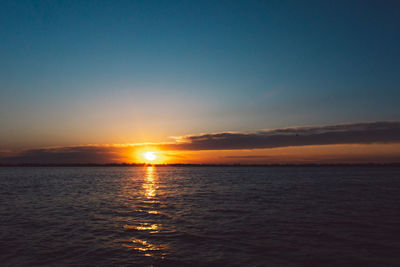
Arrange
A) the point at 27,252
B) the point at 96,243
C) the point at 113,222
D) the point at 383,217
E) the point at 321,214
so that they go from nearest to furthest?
the point at 27,252, the point at 96,243, the point at 113,222, the point at 383,217, the point at 321,214

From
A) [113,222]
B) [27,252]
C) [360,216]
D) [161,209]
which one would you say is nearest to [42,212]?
[113,222]

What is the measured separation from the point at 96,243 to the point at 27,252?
10.3 ft

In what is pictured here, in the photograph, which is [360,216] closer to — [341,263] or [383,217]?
[383,217]

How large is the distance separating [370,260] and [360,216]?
12100mm

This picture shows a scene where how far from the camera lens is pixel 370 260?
1216cm

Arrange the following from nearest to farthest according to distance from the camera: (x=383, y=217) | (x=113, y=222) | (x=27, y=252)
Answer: (x=27, y=252) < (x=113, y=222) < (x=383, y=217)

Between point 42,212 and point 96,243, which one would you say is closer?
point 96,243

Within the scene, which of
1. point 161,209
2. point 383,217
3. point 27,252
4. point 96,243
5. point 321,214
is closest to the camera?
point 27,252

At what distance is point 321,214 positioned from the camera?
23.7m

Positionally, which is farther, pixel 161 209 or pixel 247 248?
pixel 161 209

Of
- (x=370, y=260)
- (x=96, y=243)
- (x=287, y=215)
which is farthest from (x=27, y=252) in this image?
(x=287, y=215)

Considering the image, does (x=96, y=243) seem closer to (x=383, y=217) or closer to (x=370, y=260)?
(x=370, y=260)

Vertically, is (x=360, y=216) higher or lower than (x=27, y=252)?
lower

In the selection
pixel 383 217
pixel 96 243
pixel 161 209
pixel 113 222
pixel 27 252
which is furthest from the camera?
pixel 161 209
